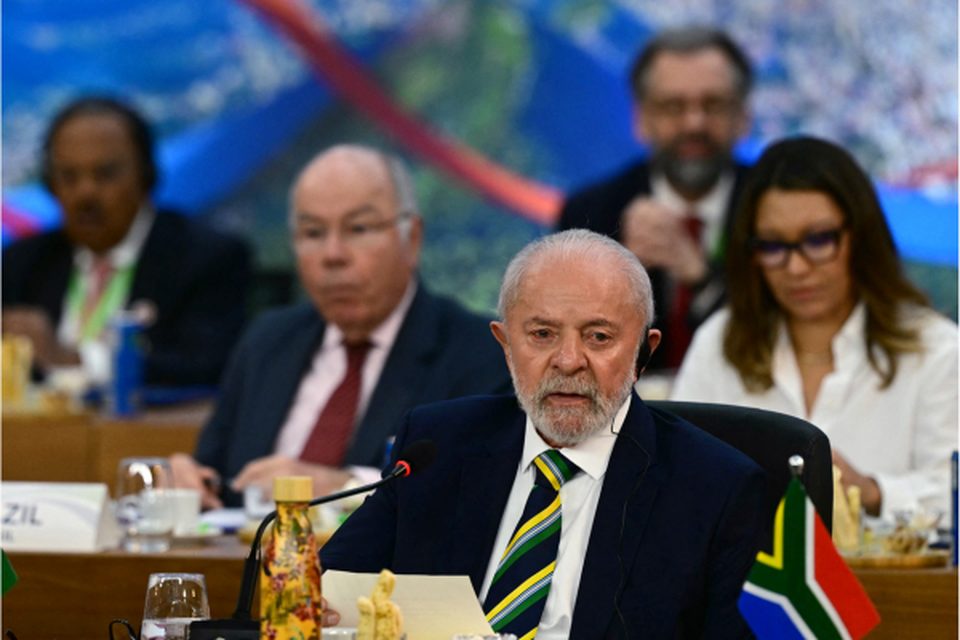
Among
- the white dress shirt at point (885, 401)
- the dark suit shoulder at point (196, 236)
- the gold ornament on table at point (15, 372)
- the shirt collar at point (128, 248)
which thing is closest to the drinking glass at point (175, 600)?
the white dress shirt at point (885, 401)

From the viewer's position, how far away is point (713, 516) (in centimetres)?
203

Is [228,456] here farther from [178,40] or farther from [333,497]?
[178,40]

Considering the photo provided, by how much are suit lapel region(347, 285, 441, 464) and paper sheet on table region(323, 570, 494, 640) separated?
164 cm

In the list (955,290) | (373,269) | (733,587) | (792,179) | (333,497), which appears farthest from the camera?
(955,290)

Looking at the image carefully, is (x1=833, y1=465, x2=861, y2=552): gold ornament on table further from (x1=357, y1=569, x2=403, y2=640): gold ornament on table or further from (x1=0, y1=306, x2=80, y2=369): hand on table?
(x1=0, y1=306, x2=80, y2=369): hand on table

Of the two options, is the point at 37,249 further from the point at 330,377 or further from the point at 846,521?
the point at 846,521

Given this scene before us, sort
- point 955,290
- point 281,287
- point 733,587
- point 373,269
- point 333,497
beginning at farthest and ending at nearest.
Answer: point 281,287
point 955,290
point 373,269
point 733,587
point 333,497

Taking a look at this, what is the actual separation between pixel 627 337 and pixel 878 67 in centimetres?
372

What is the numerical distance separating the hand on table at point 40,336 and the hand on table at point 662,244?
2093mm

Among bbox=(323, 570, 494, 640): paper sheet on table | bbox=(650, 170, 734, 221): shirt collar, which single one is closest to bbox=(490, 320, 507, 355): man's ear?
bbox=(323, 570, 494, 640): paper sheet on table

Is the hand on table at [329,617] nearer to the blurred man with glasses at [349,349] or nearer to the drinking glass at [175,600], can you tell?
the drinking glass at [175,600]

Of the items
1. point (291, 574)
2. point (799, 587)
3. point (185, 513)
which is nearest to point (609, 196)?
point (185, 513)

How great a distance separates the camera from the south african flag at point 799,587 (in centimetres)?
161

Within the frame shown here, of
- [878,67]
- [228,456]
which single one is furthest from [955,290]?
[228,456]
